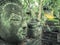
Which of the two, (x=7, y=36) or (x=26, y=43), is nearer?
(x=7, y=36)

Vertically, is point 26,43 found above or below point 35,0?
below

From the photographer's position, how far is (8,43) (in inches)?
335

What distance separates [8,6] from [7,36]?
4.32 ft

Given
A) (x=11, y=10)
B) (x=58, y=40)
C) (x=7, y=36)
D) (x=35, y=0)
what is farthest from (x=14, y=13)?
(x=35, y=0)

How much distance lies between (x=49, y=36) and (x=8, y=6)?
2265mm

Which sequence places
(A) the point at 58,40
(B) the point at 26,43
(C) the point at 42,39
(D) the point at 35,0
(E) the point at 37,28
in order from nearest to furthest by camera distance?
(A) the point at 58,40 → (C) the point at 42,39 → (B) the point at 26,43 → (E) the point at 37,28 → (D) the point at 35,0

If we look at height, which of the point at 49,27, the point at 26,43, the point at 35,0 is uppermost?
the point at 35,0

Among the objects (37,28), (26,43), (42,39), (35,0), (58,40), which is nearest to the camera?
(58,40)

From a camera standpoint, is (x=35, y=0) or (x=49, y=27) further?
(x=35, y=0)

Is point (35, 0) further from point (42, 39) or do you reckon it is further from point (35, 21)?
point (42, 39)

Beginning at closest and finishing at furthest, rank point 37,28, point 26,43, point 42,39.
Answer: point 42,39, point 26,43, point 37,28

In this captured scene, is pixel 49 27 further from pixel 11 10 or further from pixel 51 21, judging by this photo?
pixel 11 10

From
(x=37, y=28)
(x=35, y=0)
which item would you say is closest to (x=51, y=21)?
(x=37, y=28)

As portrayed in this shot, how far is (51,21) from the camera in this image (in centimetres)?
829
